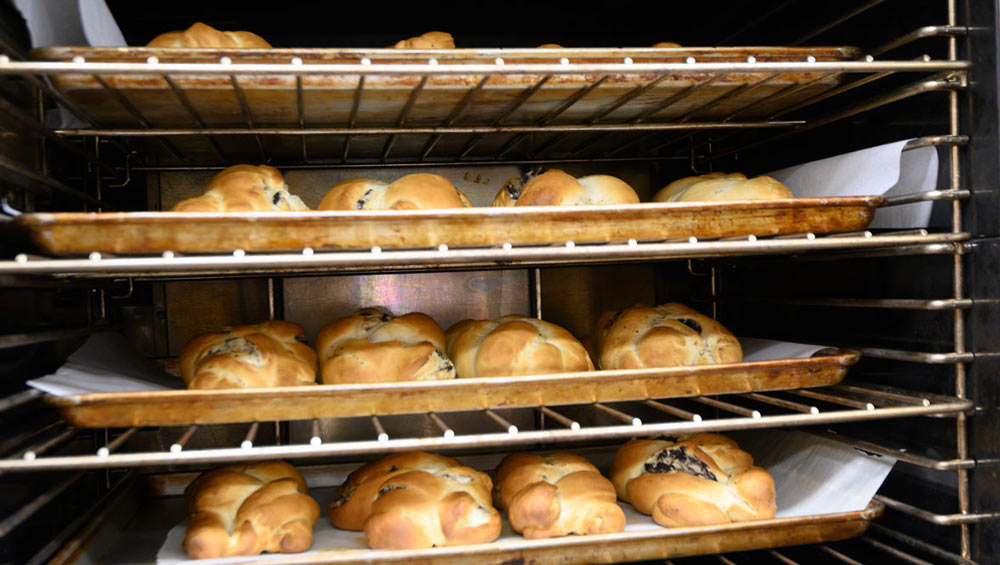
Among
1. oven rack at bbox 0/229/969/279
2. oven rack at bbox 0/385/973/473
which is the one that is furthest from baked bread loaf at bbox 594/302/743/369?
oven rack at bbox 0/229/969/279

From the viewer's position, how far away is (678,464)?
4.65ft

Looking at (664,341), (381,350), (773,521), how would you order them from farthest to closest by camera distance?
(664,341) → (381,350) → (773,521)

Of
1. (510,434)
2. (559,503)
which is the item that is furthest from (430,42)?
(559,503)

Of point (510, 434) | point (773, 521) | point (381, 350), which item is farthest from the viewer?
point (381, 350)

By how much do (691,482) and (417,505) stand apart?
49 cm

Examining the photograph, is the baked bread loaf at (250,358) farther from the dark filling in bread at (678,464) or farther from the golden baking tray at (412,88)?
the dark filling in bread at (678,464)

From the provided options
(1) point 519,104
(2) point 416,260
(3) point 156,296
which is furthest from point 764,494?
(3) point 156,296

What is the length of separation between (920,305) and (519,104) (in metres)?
0.79

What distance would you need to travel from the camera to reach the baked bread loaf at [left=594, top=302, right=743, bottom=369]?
1494 mm

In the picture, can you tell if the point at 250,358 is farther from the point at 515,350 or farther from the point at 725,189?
the point at 725,189

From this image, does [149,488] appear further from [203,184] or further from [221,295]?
[203,184]

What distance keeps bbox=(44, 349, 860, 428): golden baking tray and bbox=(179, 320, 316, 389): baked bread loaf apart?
0.48 ft

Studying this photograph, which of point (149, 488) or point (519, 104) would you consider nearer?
point (519, 104)

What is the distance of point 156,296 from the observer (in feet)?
5.73
